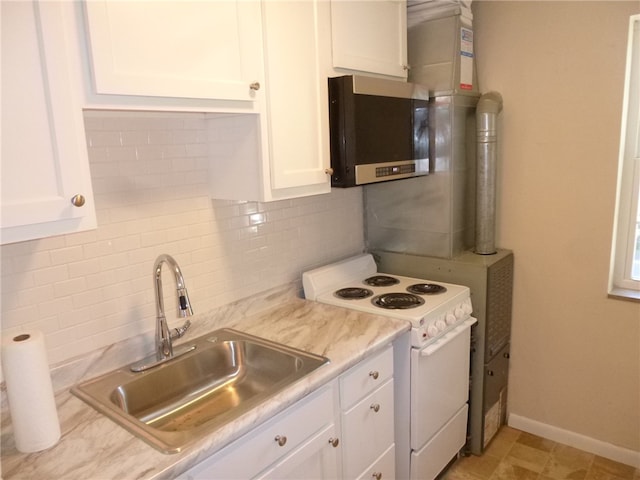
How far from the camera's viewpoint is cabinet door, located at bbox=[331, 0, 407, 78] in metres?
2.00

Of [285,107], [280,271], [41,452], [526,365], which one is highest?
[285,107]

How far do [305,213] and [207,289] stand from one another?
2.22 ft

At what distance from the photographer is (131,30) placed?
1.30 metres

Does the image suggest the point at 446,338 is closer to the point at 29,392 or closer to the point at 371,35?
the point at 371,35

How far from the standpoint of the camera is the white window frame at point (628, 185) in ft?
7.39

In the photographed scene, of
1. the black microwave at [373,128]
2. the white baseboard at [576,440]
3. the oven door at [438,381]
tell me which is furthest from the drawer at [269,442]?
the white baseboard at [576,440]

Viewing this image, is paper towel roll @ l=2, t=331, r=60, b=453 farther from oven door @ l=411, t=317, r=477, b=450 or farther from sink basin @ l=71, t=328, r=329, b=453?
oven door @ l=411, t=317, r=477, b=450

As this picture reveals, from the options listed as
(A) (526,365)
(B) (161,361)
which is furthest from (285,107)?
(A) (526,365)

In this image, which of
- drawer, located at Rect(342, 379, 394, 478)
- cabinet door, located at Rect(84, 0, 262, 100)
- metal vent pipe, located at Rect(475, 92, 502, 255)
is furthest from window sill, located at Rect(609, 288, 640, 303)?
cabinet door, located at Rect(84, 0, 262, 100)

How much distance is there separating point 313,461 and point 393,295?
0.92 metres

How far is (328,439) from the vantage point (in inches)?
65.9

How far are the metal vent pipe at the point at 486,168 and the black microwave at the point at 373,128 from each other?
33 cm

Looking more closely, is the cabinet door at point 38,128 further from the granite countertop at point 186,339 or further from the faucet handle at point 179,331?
the faucet handle at point 179,331

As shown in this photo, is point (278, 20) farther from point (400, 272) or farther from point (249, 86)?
point (400, 272)
